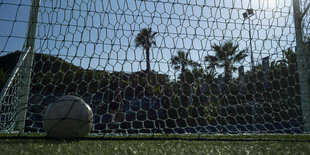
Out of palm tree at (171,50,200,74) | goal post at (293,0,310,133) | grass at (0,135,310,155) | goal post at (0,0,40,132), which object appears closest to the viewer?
grass at (0,135,310,155)

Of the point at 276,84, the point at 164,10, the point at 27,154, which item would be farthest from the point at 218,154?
the point at 276,84

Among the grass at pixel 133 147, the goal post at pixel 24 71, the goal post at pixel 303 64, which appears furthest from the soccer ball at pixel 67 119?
the goal post at pixel 303 64

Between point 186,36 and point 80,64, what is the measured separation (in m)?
1.74

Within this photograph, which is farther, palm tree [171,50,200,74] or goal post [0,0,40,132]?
palm tree [171,50,200,74]

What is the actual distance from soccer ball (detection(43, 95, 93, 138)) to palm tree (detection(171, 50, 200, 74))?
66.9 inches

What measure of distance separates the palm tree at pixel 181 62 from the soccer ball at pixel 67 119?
5.57 feet

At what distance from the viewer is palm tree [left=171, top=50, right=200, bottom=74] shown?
386 centimetres

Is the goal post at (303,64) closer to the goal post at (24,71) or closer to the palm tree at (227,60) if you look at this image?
the palm tree at (227,60)

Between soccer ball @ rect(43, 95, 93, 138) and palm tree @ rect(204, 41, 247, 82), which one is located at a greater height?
palm tree @ rect(204, 41, 247, 82)

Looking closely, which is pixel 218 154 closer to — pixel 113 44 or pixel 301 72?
pixel 113 44

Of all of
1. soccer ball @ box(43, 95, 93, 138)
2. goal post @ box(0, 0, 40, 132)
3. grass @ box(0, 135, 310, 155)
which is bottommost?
grass @ box(0, 135, 310, 155)

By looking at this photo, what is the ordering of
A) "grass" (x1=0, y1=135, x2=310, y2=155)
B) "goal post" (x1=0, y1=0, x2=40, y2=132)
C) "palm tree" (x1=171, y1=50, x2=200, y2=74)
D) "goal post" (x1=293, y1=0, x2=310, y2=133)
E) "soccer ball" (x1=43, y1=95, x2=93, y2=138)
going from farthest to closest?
"goal post" (x1=293, y1=0, x2=310, y2=133) < "palm tree" (x1=171, y1=50, x2=200, y2=74) < "goal post" (x1=0, y1=0, x2=40, y2=132) < "soccer ball" (x1=43, y1=95, x2=93, y2=138) < "grass" (x1=0, y1=135, x2=310, y2=155)

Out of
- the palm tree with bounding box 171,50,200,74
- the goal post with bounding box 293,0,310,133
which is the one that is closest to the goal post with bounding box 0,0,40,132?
the palm tree with bounding box 171,50,200,74

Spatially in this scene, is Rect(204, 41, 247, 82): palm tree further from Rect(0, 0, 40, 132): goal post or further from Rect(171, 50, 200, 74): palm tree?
Rect(0, 0, 40, 132): goal post
